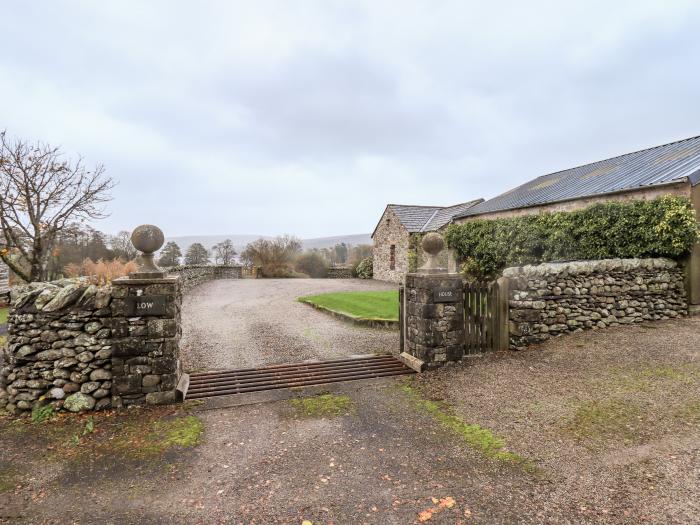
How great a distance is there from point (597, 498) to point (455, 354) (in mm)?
3564

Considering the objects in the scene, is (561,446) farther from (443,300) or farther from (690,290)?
(690,290)

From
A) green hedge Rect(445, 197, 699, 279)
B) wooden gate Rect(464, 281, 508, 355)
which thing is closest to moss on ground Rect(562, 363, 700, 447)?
wooden gate Rect(464, 281, 508, 355)

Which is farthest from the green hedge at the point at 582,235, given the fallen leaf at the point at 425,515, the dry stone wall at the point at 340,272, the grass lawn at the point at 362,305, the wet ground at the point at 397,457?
the dry stone wall at the point at 340,272

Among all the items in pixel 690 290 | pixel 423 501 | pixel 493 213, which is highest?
pixel 493 213

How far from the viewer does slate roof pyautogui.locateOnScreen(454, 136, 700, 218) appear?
1048 centimetres

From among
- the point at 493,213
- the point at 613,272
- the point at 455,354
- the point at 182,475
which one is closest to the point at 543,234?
the point at 493,213

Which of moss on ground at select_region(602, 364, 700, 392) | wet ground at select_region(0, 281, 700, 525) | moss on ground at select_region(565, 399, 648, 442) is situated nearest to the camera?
wet ground at select_region(0, 281, 700, 525)

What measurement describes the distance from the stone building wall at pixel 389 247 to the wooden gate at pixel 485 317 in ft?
48.9

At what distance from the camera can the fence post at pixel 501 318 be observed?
7.07 meters

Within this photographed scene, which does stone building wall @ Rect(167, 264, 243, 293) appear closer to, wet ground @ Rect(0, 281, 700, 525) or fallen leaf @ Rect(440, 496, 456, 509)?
wet ground @ Rect(0, 281, 700, 525)

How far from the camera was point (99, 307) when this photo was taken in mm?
5008

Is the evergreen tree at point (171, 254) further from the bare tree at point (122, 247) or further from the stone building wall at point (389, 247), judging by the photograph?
the stone building wall at point (389, 247)

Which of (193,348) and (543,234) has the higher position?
(543,234)

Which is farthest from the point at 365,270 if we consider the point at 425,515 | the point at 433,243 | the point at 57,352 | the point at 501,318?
the point at 425,515
